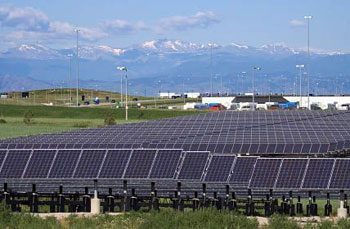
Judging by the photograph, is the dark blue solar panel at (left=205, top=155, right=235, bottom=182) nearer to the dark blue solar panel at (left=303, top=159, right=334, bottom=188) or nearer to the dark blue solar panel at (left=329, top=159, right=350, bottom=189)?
the dark blue solar panel at (left=303, top=159, right=334, bottom=188)

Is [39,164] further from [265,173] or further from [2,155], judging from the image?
[265,173]

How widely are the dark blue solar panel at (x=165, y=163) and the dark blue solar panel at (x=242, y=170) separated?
2.10 metres

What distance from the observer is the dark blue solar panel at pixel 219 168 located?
35.2 metres

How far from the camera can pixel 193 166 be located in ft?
117

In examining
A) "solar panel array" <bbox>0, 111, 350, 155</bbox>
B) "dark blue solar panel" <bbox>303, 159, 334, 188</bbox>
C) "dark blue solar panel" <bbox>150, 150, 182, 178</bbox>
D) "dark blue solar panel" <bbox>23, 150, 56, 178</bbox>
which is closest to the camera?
"dark blue solar panel" <bbox>303, 159, 334, 188</bbox>

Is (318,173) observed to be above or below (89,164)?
below

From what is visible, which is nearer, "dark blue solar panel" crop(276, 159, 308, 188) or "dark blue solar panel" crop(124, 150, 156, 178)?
"dark blue solar panel" crop(276, 159, 308, 188)

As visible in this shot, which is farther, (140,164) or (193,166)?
(193,166)

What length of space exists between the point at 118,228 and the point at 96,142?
2046cm

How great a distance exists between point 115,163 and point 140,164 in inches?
42.7

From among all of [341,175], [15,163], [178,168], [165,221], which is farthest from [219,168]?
[15,163]

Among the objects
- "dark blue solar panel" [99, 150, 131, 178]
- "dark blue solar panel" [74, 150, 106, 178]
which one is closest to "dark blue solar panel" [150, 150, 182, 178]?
"dark blue solar panel" [99, 150, 131, 178]

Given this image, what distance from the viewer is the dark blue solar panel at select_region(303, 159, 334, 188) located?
3359 cm

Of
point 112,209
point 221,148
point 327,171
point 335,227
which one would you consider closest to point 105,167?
point 112,209
